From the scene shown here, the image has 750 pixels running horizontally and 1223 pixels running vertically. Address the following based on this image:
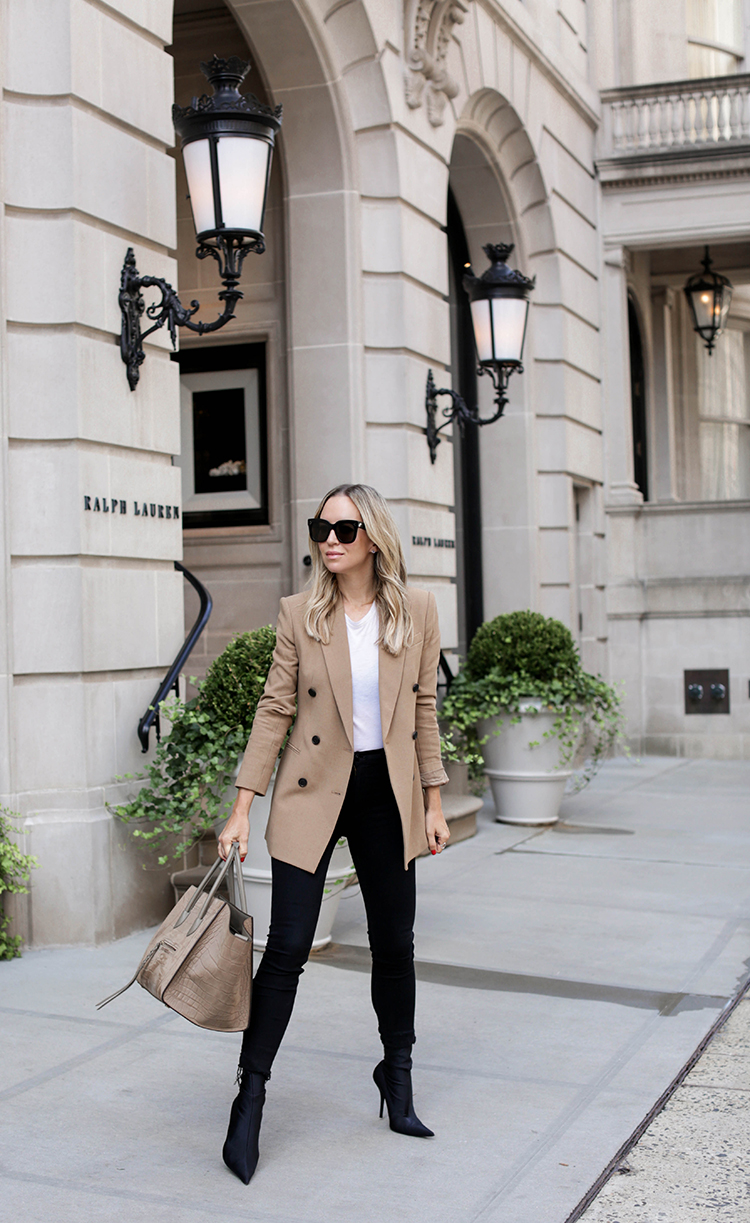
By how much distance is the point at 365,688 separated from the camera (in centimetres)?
373

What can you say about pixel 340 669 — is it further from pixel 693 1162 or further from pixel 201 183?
pixel 201 183

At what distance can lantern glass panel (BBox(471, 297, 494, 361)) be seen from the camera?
31.3ft

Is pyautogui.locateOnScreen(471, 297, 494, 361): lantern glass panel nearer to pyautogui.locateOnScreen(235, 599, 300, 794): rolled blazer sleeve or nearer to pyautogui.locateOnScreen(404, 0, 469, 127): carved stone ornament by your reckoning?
pyautogui.locateOnScreen(404, 0, 469, 127): carved stone ornament

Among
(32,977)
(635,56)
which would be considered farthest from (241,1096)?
(635,56)

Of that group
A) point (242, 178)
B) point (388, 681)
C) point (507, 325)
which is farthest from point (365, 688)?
point (507, 325)

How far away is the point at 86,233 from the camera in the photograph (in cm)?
613

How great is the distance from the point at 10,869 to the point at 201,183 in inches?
129

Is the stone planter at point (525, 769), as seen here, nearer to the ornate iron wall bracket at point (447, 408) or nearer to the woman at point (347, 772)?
the ornate iron wall bracket at point (447, 408)

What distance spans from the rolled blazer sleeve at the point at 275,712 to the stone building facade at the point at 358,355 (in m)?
2.48

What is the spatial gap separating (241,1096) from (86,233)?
4176 mm

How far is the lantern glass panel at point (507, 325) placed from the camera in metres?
9.49

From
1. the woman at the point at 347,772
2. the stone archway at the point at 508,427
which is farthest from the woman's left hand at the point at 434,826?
the stone archway at the point at 508,427

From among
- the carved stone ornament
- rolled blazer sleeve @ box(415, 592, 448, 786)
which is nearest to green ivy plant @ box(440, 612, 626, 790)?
the carved stone ornament

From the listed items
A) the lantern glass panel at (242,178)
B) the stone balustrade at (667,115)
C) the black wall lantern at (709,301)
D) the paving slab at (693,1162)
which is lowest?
the paving slab at (693,1162)
